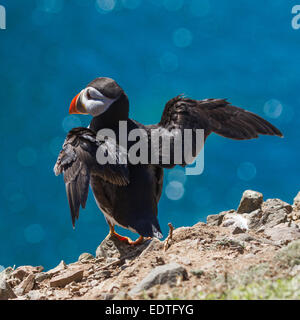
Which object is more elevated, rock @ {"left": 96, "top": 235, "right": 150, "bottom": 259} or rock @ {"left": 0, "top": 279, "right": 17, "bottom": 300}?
rock @ {"left": 96, "top": 235, "right": 150, "bottom": 259}

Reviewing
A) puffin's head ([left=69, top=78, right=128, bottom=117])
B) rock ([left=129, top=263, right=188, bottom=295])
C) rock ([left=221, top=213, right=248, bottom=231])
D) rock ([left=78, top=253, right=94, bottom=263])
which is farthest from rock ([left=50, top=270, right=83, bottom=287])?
rock ([left=221, top=213, right=248, bottom=231])

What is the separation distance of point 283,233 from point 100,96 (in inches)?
116

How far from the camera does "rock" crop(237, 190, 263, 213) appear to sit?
7.17 m

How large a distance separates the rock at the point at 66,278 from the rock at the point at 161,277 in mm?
1676

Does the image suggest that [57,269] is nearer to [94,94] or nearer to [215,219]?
[94,94]

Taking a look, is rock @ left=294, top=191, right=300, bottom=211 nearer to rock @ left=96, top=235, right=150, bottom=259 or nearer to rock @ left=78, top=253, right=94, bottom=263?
rock @ left=96, top=235, right=150, bottom=259

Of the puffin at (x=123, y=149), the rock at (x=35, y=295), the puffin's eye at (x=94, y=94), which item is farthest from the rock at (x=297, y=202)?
the rock at (x=35, y=295)

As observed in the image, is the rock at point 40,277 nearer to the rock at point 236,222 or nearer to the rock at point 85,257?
the rock at point 85,257

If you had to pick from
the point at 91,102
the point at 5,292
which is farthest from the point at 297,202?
the point at 5,292

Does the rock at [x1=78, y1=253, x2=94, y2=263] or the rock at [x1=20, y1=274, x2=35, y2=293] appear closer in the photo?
the rock at [x1=20, y1=274, x2=35, y2=293]

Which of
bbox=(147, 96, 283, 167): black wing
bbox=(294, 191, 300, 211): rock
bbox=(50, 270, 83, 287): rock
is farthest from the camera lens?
bbox=(294, 191, 300, 211): rock

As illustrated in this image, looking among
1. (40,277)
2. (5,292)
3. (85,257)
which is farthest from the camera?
(85,257)

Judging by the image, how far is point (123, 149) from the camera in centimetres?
571
